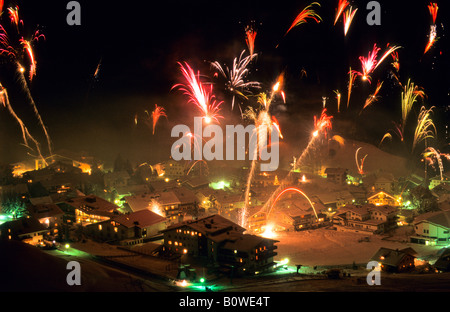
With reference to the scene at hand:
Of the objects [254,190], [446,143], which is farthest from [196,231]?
[446,143]

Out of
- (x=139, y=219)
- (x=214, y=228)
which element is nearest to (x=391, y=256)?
(x=214, y=228)

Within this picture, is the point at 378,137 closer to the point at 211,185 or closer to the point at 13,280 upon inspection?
the point at 211,185

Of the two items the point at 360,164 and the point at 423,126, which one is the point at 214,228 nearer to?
the point at 360,164

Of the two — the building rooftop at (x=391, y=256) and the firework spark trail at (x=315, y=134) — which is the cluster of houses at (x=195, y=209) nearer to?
the firework spark trail at (x=315, y=134)

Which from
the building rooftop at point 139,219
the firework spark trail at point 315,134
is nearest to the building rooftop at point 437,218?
the firework spark trail at point 315,134

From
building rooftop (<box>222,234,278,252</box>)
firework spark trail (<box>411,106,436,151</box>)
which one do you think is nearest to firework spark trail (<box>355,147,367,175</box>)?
firework spark trail (<box>411,106,436,151</box>)

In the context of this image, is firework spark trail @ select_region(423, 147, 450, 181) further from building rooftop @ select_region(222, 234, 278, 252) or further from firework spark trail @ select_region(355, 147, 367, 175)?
building rooftop @ select_region(222, 234, 278, 252)

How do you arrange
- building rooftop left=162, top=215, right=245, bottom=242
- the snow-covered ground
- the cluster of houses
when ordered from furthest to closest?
the snow-covered ground < the cluster of houses < building rooftop left=162, top=215, right=245, bottom=242
